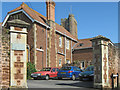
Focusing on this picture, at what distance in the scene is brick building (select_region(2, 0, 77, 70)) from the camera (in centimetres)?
2405

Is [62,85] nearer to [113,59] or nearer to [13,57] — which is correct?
[113,59]

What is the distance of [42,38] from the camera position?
2567 centimetres

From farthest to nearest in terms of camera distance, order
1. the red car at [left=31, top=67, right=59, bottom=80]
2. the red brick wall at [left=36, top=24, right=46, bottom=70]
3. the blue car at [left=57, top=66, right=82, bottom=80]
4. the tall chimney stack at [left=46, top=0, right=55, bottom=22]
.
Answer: the tall chimney stack at [left=46, top=0, right=55, bottom=22]
the red brick wall at [left=36, top=24, right=46, bottom=70]
the red car at [left=31, top=67, right=59, bottom=80]
the blue car at [left=57, top=66, right=82, bottom=80]

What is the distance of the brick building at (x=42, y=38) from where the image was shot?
24.0 m

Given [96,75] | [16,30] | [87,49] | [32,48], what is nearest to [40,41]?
[32,48]

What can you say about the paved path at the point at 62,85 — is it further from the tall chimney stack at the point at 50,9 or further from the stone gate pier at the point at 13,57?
the tall chimney stack at the point at 50,9

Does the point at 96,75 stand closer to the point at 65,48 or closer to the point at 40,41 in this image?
the point at 40,41

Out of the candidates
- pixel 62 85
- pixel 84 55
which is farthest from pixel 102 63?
pixel 84 55

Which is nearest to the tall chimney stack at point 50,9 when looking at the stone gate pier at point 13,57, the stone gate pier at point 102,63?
the stone gate pier at point 102,63

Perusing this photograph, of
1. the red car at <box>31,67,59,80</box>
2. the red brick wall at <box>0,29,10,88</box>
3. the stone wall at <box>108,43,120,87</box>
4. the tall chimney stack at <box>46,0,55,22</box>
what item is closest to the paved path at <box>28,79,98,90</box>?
the stone wall at <box>108,43,120,87</box>

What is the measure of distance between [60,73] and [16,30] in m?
10.7

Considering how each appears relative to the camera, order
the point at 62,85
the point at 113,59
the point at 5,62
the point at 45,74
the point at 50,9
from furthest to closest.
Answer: the point at 50,9
the point at 45,74
the point at 62,85
the point at 113,59
the point at 5,62

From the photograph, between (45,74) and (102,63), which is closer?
(102,63)

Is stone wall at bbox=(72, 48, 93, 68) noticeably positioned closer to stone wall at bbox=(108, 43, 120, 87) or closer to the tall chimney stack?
the tall chimney stack
